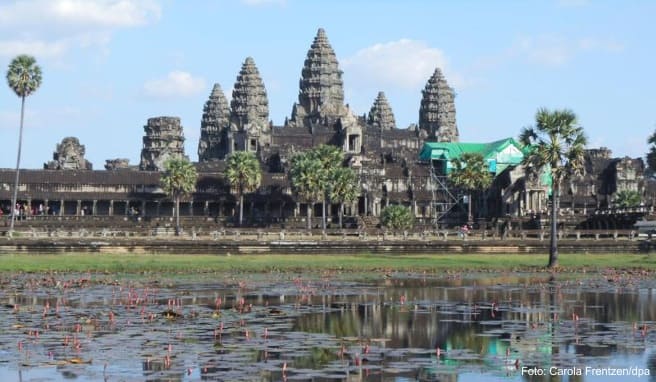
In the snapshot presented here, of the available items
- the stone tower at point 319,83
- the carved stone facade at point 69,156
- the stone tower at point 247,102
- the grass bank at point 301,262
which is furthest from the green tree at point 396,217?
the stone tower at point 319,83

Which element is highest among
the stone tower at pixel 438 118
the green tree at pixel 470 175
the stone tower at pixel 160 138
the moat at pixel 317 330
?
the stone tower at pixel 438 118

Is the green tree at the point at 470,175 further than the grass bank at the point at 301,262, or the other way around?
the green tree at the point at 470,175

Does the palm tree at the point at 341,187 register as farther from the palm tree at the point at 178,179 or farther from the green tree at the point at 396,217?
the palm tree at the point at 178,179

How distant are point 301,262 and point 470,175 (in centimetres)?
6608

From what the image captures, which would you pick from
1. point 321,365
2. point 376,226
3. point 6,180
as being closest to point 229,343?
point 321,365

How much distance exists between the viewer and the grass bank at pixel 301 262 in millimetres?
61562

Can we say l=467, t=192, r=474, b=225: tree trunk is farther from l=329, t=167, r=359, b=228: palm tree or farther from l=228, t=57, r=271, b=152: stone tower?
l=228, t=57, r=271, b=152: stone tower

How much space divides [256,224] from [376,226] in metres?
11.9

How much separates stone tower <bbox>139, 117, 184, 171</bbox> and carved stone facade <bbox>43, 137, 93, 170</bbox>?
36.0 ft

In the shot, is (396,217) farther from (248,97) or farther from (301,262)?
(248,97)

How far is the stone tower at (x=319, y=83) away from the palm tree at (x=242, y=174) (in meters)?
60.8

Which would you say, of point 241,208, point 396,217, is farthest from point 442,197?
point 241,208

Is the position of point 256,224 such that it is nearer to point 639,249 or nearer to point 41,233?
point 41,233

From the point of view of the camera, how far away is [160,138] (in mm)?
182500
